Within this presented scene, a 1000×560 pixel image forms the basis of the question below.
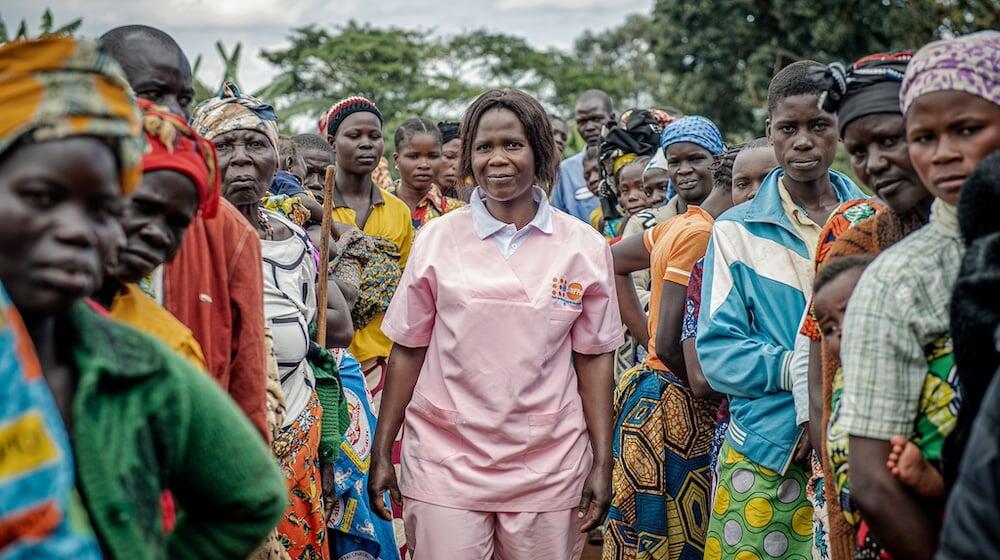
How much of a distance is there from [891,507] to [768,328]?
5.98 ft

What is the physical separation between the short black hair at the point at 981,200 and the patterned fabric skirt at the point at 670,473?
111 inches

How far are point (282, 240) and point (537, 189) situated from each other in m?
1.01

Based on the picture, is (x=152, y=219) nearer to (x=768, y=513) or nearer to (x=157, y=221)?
(x=157, y=221)

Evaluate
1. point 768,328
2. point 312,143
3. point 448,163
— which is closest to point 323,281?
point 768,328

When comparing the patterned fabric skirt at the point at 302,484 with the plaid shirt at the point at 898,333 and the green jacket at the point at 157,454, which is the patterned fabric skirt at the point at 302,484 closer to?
the green jacket at the point at 157,454

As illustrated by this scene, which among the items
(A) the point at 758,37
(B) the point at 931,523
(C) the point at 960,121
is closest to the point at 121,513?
(B) the point at 931,523

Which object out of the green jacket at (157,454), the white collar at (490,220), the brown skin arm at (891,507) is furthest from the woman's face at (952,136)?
the white collar at (490,220)

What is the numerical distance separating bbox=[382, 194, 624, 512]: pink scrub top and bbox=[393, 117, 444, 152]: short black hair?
3.80m

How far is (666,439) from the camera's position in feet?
16.3

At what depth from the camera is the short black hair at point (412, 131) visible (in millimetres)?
8070

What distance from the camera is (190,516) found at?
2.07 m

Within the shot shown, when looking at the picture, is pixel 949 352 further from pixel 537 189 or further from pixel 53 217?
pixel 537 189

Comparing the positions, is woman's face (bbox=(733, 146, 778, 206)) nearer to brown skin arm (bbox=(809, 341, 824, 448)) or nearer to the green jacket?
brown skin arm (bbox=(809, 341, 824, 448))

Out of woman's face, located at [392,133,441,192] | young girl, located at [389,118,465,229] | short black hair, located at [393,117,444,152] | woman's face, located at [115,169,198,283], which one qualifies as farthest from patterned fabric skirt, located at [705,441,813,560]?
short black hair, located at [393,117,444,152]
